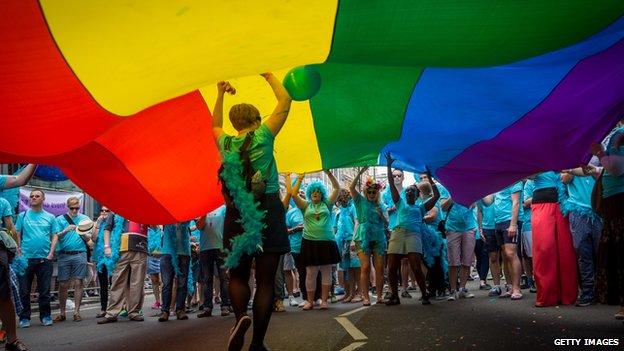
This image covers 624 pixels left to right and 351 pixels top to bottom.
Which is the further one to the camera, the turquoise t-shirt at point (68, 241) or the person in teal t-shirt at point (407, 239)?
the turquoise t-shirt at point (68, 241)

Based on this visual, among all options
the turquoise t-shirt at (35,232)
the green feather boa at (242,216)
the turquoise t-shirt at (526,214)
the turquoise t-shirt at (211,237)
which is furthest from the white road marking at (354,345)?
the turquoise t-shirt at (35,232)

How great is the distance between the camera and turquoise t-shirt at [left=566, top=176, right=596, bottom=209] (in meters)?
6.29

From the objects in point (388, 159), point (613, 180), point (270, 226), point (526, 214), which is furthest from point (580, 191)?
point (270, 226)

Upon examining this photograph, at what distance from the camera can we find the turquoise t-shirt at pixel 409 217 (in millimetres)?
7977

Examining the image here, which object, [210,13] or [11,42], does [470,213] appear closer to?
[210,13]

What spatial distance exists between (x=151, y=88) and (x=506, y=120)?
3.32 m

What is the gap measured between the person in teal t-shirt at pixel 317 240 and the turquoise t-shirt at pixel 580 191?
2.94 meters

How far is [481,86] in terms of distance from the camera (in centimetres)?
480

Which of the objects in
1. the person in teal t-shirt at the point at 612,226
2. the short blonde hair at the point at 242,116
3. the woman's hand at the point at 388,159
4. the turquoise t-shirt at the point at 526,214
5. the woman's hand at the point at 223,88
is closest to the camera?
the short blonde hair at the point at 242,116

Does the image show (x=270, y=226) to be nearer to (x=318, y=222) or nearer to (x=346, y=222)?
(x=318, y=222)

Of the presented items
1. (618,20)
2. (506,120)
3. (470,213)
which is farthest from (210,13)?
(470,213)

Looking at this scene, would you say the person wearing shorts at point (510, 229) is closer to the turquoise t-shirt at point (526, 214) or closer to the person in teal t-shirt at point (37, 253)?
the turquoise t-shirt at point (526, 214)

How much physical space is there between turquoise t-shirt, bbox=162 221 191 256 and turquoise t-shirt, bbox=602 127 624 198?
509cm

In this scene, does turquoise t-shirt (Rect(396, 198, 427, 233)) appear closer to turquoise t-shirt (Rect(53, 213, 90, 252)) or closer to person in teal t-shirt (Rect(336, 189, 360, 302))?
person in teal t-shirt (Rect(336, 189, 360, 302))
